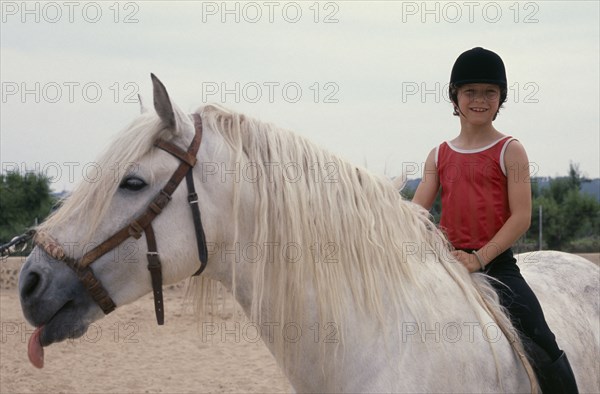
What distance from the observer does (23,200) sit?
71.6ft

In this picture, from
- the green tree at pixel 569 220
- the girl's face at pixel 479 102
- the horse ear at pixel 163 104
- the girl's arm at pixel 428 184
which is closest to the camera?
the horse ear at pixel 163 104

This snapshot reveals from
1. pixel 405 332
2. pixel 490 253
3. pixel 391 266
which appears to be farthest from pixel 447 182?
pixel 405 332

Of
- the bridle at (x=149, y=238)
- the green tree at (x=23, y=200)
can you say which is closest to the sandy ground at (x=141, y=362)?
the bridle at (x=149, y=238)

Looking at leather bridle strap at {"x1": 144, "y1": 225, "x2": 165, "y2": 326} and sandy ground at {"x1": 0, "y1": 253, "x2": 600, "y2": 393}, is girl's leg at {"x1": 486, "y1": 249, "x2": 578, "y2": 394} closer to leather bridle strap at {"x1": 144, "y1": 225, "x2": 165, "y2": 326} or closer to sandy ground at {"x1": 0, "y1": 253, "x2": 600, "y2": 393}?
leather bridle strap at {"x1": 144, "y1": 225, "x2": 165, "y2": 326}

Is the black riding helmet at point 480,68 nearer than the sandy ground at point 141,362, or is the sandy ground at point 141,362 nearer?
the black riding helmet at point 480,68

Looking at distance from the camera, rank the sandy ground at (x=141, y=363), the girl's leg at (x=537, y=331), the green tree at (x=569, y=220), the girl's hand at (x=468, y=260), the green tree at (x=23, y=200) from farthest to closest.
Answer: the green tree at (x=569, y=220) < the green tree at (x=23, y=200) < the sandy ground at (x=141, y=363) < the girl's hand at (x=468, y=260) < the girl's leg at (x=537, y=331)

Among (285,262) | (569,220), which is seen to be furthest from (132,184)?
(569,220)

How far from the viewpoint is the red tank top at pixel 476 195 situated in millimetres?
2670

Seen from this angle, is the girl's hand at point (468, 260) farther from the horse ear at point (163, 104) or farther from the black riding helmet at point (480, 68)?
the horse ear at point (163, 104)

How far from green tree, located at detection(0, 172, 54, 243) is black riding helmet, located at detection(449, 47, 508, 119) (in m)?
20.4

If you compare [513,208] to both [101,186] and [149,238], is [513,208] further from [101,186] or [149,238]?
[101,186]

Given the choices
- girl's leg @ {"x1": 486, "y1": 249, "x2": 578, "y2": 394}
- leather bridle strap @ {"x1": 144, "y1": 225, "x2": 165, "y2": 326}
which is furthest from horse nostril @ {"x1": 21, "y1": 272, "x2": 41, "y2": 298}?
girl's leg @ {"x1": 486, "y1": 249, "x2": 578, "y2": 394}

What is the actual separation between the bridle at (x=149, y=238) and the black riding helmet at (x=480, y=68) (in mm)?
1246

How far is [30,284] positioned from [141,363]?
5909 millimetres
